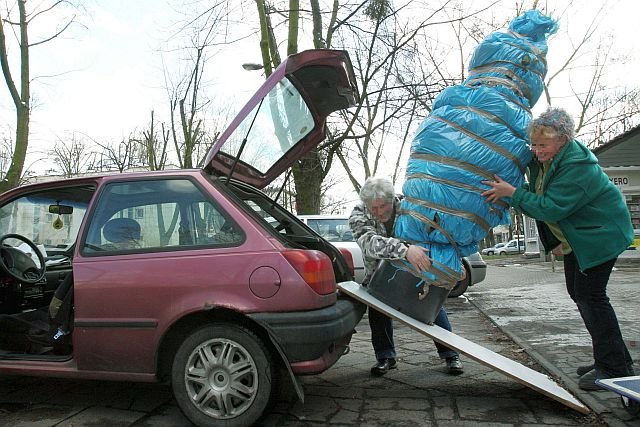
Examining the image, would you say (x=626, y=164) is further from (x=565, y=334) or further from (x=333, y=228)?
(x=565, y=334)

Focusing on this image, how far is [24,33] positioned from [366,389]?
14.4 meters

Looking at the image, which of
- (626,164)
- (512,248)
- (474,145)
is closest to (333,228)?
(474,145)

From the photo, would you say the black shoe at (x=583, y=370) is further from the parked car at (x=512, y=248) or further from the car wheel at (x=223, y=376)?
the parked car at (x=512, y=248)

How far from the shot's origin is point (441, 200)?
342 centimetres

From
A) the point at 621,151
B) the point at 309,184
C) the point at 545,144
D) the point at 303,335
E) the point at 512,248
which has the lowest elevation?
the point at 512,248

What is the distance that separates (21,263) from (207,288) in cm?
211

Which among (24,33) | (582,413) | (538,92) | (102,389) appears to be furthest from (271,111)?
(24,33)

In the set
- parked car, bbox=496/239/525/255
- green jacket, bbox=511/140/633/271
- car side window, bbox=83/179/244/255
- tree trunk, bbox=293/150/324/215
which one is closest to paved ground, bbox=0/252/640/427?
green jacket, bbox=511/140/633/271

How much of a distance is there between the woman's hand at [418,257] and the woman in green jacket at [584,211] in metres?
0.52

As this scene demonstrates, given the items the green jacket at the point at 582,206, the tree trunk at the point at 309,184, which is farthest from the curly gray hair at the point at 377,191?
the tree trunk at the point at 309,184

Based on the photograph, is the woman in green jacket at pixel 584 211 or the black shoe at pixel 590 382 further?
the black shoe at pixel 590 382

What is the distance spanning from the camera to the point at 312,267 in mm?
3078

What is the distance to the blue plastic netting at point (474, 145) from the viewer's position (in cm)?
337

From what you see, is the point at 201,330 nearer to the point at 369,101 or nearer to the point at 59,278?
the point at 59,278
